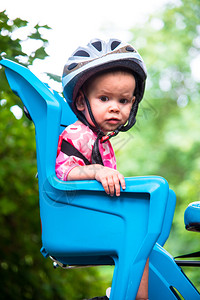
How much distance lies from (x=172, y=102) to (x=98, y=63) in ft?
31.2

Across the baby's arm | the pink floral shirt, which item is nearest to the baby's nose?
the pink floral shirt

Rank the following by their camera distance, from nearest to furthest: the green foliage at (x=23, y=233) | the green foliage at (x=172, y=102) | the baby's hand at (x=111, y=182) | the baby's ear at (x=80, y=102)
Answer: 1. the baby's hand at (x=111, y=182)
2. the baby's ear at (x=80, y=102)
3. the green foliage at (x=23, y=233)
4. the green foliage at (x=172, y=102)

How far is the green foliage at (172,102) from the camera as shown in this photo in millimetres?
9594

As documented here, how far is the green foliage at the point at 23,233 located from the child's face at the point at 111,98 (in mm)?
1327

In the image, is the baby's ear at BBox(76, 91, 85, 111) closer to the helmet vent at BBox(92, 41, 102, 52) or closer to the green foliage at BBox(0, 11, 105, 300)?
the helmet vent at BBox(92, 41, 102, 52)

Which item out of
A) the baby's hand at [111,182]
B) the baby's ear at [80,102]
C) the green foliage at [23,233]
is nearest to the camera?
the baby's hand at [111,182]

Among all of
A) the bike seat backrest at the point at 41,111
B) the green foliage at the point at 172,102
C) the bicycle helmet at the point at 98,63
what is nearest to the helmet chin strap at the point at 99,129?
the bicycle helmet at the point at 98,63

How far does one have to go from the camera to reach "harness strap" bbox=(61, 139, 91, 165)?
126 centimetres

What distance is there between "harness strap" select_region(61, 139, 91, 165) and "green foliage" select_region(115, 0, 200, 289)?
7.93m

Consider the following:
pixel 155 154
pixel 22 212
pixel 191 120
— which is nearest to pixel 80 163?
pixel 22 212

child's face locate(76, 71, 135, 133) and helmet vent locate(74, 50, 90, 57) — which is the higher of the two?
helmet vent locate(74, 50, 90, 57)

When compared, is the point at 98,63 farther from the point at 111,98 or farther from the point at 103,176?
the point at 103,176

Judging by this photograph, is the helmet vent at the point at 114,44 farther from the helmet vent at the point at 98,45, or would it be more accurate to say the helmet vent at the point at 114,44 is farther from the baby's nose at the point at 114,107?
the baby's nose at the point at 114,107

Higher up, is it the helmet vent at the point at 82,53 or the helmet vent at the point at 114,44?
the helmet vent at the point at 114,44
